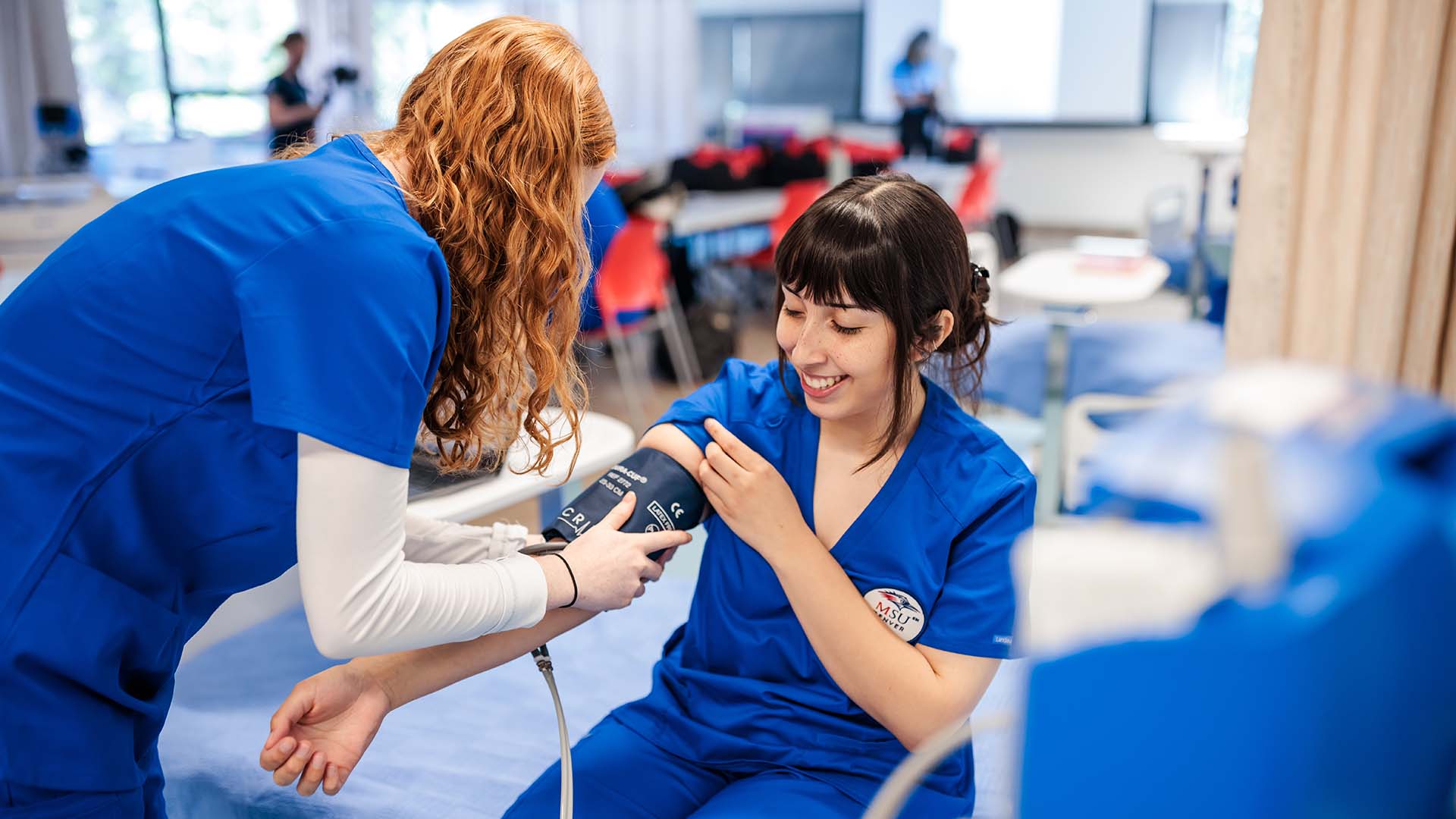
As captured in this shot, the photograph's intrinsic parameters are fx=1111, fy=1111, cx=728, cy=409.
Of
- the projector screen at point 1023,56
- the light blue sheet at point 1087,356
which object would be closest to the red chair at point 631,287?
the light blue sheet at point 1087,356

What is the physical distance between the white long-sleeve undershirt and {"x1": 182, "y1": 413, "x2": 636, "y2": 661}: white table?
0.50 metres

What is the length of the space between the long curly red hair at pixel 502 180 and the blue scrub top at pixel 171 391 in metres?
0.06

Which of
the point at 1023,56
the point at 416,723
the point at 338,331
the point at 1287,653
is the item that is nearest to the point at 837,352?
the point at 338,331

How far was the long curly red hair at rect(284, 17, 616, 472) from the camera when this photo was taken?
2.89 feet

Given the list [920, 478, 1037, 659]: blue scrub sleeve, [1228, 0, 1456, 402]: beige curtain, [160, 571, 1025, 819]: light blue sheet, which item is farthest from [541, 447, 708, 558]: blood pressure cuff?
[1228, 0, 1456, 402]: beige curtain

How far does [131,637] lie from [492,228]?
17.4 inches

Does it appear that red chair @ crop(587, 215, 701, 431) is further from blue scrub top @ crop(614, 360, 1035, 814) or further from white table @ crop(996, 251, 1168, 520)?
blue scrub top @ crop(614, 360, 1035, 814)

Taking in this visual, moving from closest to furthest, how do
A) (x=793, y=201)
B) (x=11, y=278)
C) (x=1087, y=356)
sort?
1. (x=11, y=278)
2. (x=1087, y=356)
3. (x=793, y=201)

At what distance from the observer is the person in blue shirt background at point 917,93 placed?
650 centimetres

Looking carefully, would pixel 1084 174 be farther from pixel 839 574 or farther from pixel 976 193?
pixel 839 574

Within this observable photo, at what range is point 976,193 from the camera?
19.0 ft

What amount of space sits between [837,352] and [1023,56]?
710 cm

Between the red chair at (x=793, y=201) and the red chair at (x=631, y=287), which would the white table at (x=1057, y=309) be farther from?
the red chair at (x=793, y=201)

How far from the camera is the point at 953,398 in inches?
48.2
